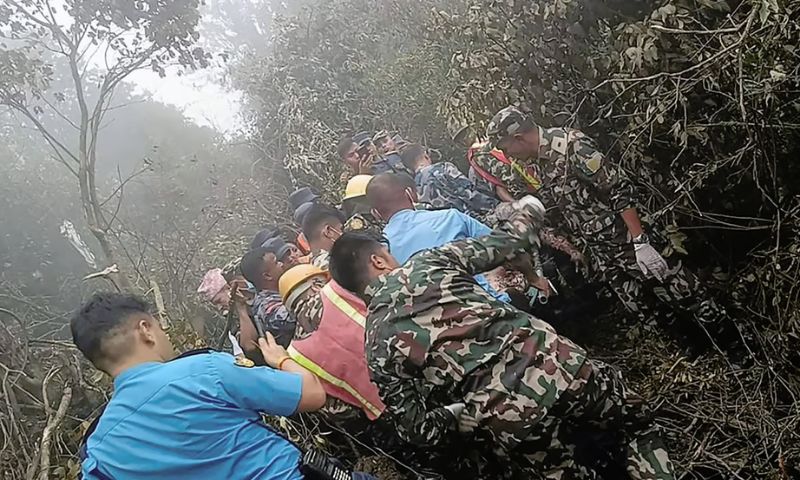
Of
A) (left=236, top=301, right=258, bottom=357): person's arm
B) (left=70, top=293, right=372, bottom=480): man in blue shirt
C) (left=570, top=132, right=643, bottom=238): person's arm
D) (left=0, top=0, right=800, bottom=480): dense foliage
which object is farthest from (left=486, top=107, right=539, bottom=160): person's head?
(left=70, top=293, right=372, bottom=480): man in blue shirt

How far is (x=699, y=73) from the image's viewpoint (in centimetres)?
270

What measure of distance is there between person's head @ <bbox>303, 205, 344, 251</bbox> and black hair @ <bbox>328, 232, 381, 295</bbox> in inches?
53.2

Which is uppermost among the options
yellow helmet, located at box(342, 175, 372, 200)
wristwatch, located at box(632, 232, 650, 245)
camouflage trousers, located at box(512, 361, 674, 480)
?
yellow helmet, located at box(342, 175, 372, 200)

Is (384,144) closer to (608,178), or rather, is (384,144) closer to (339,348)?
(608,178)

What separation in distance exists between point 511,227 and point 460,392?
701 mm

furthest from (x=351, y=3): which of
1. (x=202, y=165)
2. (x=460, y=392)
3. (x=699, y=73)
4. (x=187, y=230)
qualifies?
(x=460, y=392)

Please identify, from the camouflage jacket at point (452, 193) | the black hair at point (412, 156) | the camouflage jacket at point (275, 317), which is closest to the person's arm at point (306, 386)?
the camouflage jacket at point (275, 317)

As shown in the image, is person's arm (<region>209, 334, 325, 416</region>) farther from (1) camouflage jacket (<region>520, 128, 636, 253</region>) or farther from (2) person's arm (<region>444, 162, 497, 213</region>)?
(2) person's arm (<region>444, 162, 497, 213</region>)

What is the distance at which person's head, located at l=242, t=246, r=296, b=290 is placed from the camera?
4.00 meters

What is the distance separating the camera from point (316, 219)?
4.08 metres

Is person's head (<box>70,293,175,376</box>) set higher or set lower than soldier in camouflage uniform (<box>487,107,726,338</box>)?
higher

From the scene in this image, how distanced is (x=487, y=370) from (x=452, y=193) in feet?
7.92

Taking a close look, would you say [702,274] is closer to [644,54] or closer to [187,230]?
[644,54]

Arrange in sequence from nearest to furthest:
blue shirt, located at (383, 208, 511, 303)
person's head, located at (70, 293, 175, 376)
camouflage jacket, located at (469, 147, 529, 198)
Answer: person's head, located at (70, 293, 175, 376) < blue shirt, located at (383, 208, 511, 303) < camouflage jacket, located at (469, 147, 529, 198)
